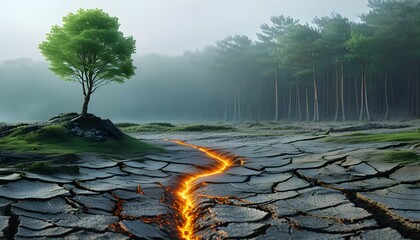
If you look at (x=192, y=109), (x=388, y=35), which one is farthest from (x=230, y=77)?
(x=388, y=35)

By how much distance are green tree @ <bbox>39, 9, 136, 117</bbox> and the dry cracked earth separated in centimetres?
679

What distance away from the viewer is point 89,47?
40.6 feet

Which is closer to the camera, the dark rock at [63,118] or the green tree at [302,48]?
the dark rock at [63,118]

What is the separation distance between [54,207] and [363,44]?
28879mm

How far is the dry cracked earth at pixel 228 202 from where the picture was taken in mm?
3455

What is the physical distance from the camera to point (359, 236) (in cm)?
329

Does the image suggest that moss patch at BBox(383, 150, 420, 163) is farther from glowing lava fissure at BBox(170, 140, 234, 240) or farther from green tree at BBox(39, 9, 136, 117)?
green tree at BBox(39, 9, 136, 117)

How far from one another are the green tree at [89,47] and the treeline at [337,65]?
829 inches

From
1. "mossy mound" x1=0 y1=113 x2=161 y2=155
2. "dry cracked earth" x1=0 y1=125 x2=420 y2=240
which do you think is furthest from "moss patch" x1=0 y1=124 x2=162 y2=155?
"dry cracked earth" x1=0 y1=125 x2=420 y2=240

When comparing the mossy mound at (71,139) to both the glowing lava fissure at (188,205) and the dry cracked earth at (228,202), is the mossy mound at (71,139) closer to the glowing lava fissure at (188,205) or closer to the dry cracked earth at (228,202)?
the dry cracked earth at (228,202)

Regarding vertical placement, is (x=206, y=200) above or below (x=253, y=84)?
below

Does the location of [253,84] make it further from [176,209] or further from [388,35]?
[176,209]

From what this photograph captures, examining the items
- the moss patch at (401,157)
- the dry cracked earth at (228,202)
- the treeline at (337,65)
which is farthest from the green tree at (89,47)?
the treeline at (337,65)

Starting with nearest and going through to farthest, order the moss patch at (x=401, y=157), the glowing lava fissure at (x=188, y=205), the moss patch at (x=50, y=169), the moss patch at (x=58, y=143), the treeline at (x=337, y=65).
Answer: the glowing lava fissure at (x=188, y=205) → the moss patch at (x=50, y=169) → the moss patch at (x=401, y=157) → the moss patch at (x=58, y=143) → the treeline at (x=337, y=65)
